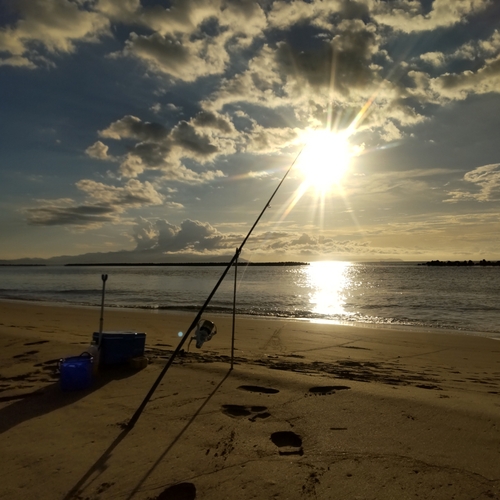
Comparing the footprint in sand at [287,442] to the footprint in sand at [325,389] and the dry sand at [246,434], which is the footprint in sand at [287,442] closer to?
the dry sand at [246,434]

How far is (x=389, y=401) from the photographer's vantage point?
17.2ft

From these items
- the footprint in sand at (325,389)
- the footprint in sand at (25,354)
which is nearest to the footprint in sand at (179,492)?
the footprint in sand at (325,389)

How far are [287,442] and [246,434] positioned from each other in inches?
18.0

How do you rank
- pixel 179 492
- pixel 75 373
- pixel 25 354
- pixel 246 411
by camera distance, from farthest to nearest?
pixel 25 354
pixel 75 373
pixel 246 411
pixel 179 492

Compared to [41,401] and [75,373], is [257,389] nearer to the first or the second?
[75,373]

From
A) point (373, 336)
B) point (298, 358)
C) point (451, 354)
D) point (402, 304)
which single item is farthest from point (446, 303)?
point (298, 358)

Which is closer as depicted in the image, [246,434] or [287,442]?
[287,442]

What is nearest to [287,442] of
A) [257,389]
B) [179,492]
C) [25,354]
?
[179,492]

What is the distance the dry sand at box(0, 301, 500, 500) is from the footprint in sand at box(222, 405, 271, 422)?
0.01m

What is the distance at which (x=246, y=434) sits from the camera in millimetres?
4258

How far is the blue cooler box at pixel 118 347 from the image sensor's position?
256 inches

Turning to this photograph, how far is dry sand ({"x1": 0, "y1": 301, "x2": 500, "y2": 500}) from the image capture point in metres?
3.32

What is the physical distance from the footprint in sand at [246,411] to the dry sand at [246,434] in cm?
1

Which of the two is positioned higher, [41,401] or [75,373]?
[75,373]
